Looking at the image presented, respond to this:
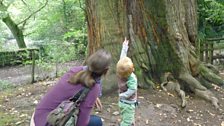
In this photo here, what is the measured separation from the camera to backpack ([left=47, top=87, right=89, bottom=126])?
3.38 m

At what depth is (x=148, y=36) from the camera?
729cm

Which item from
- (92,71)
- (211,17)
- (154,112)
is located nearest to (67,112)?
(92,71)

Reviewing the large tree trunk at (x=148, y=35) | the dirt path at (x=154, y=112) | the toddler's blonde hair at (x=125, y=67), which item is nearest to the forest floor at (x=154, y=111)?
the dirt path at (x=154, y=112)

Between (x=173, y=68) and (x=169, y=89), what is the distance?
48cm

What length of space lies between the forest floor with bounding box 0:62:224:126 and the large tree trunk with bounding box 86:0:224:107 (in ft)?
1.39

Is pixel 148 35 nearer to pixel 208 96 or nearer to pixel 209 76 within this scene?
pixel 208 96

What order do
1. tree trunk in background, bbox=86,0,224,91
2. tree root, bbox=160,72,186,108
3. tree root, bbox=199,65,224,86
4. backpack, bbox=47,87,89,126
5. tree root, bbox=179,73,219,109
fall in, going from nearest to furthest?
backpack, bbox=47,87,89,126, tree trunk in background, bbox=86,0,224,91, tree root, bbox=160,72,186,108, tree root, bbox=179,73,219,109, tree root, bbox=199,65,224,86

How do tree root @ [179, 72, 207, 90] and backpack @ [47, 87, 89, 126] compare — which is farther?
tree root @ [179, 72, 207, 90]

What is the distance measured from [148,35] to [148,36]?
21 millimetres

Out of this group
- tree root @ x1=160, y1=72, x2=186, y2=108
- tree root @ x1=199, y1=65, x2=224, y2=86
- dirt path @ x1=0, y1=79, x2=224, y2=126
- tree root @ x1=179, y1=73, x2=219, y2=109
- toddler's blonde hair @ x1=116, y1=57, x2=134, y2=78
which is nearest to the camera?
toddler's blonde hair @ x1=116, y1=57, x2=134, y2=78

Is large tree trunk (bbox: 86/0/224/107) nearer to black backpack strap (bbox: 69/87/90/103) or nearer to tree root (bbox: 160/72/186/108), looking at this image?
tree root (bbox: 160/72/186/108)

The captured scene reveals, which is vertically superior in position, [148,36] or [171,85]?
[148,36]

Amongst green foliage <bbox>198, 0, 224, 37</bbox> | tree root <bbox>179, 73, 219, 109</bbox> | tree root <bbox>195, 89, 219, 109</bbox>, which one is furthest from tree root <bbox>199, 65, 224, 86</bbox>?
green foliage <bbox>198, 0, 224, 37</bbox>

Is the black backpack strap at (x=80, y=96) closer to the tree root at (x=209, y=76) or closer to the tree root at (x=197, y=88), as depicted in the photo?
the tree root at (x=197, y=88)
